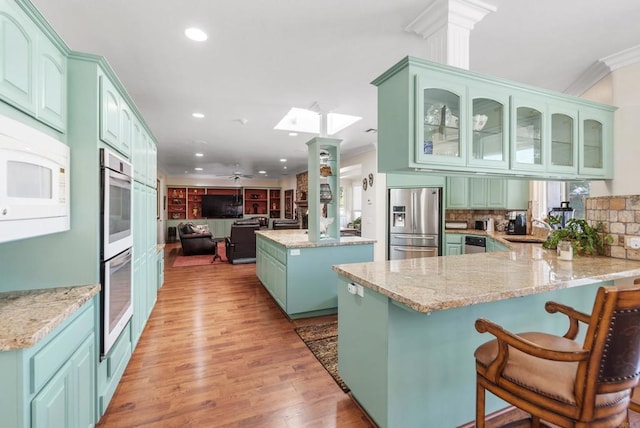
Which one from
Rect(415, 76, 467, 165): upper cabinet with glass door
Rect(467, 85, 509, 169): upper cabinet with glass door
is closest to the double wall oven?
Rect(415, 76, 467, 165): upper cabinet with glass door

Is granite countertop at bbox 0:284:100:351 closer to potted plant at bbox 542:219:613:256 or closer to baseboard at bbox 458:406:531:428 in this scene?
baseboard at bbox 458:406:531:428

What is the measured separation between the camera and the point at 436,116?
1.89 m

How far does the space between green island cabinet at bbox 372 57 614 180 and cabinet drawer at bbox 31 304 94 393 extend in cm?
194

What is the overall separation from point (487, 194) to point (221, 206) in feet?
32.0

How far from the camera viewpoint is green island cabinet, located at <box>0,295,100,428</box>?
104 centimetres

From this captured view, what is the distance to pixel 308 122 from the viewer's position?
16.2 ft

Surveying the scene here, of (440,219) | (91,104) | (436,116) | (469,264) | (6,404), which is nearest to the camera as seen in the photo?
(6,404)

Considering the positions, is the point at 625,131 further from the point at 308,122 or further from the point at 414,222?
the point at 308,122

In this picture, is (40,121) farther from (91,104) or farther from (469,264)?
(469,264)

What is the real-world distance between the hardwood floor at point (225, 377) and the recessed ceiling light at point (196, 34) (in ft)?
8.60

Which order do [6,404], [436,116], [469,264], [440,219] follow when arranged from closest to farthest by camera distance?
1. [6,404]
2. [436,116]
3. [469,264]
4. [440,219]

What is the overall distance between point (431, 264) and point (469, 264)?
0.27 meters

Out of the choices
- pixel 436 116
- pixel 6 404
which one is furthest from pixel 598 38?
pixel 6 404

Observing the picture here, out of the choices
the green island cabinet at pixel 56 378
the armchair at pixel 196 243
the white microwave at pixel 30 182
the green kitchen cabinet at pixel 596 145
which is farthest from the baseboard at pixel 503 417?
the armchair at pixel 196 243
